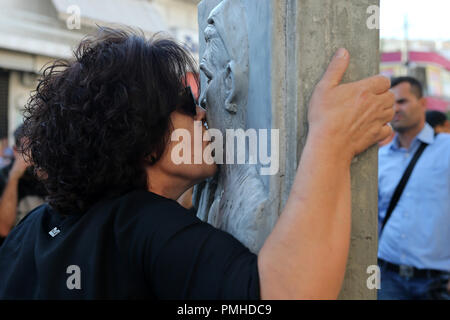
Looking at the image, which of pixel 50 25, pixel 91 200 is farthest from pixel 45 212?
pixel 50 25

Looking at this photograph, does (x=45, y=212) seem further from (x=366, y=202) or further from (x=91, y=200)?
(x=366, y=202)

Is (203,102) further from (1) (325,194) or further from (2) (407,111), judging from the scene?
(2) (407,111)

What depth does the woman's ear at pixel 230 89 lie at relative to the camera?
3.92ft

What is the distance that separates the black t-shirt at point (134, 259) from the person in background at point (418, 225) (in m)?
2.04

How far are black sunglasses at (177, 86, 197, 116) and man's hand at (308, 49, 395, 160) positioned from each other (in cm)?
36

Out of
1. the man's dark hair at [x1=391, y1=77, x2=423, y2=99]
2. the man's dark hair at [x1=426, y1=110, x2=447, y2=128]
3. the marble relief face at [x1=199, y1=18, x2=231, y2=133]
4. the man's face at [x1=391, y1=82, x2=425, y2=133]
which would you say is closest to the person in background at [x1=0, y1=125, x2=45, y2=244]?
the marble relief face at [x1=199, y1=18, x2=231, y2=133]

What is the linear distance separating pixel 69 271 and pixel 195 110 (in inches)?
21.2

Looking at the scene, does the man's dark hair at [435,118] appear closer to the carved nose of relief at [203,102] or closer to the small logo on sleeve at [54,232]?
the carved nose of relief at [203,102]

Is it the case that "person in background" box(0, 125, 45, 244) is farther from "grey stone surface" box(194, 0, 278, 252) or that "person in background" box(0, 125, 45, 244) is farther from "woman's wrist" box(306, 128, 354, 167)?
"woman's wrist" box(306, 128, 354, 167)

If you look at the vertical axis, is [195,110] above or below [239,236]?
above

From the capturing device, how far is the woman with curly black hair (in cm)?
85

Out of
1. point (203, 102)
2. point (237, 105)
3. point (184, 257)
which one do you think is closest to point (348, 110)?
point (237, 105)

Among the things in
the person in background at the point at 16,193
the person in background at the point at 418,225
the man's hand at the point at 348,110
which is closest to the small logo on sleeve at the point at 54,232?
the man's hand at the point at 348,110
